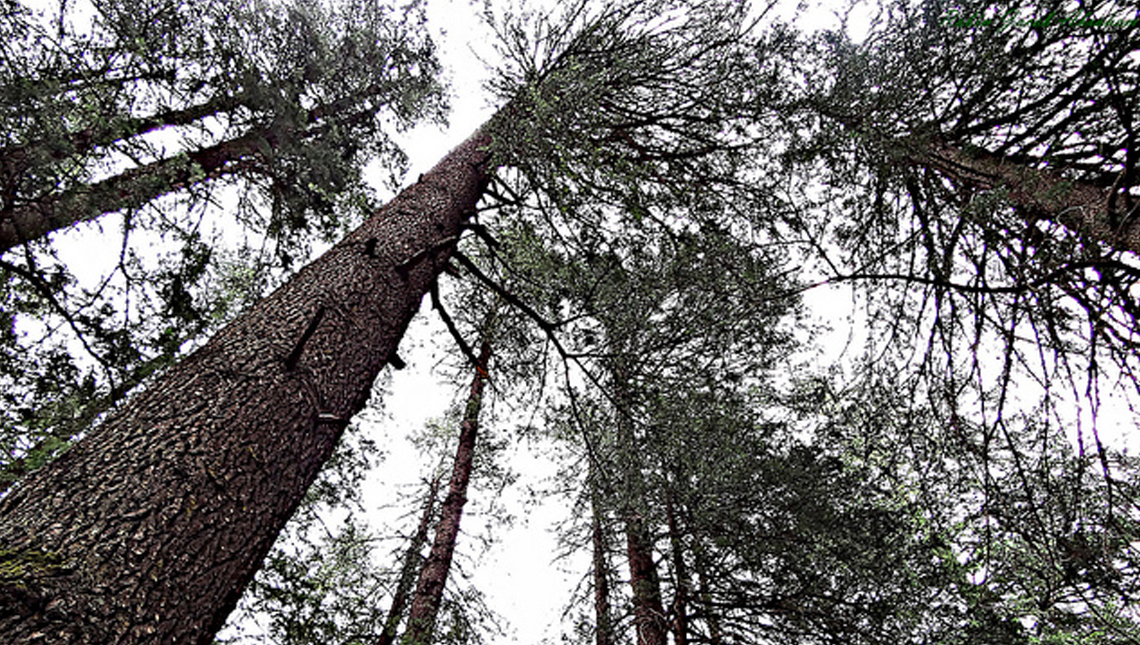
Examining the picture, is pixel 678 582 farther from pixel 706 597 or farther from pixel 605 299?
pixel 605 299

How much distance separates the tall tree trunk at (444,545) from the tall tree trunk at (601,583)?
6.05 ft

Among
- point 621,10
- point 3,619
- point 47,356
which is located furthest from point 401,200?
point 3,619

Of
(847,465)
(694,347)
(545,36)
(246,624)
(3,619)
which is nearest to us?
(3,619)

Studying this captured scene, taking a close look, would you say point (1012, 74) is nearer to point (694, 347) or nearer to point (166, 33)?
point (694, 347)

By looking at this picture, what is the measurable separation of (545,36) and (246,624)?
18.6ft

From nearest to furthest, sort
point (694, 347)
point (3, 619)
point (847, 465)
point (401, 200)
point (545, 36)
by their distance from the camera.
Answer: point (3, 619) < point (401, 200) < point (545, 36) < point (694, 347) < point (847, 465)

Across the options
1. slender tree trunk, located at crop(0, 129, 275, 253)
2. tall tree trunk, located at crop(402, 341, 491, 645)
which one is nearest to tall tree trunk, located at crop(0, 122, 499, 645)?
slender tree trunk, located at crop(0, 129, 275, 253)

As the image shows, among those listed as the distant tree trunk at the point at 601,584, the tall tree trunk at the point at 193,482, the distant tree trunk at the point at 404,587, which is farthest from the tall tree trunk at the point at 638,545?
the distant tree trunk at the point at 404,587

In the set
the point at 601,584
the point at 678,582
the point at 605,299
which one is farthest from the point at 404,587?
the point at 605,299

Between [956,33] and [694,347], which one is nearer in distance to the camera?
[956,33]

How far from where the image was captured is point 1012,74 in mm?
3553

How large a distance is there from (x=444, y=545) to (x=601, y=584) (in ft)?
9.27

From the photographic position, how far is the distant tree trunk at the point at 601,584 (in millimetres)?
6918

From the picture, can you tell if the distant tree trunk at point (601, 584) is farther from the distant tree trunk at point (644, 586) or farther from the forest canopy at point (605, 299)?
the distant tree trunk at point (644, 586)
